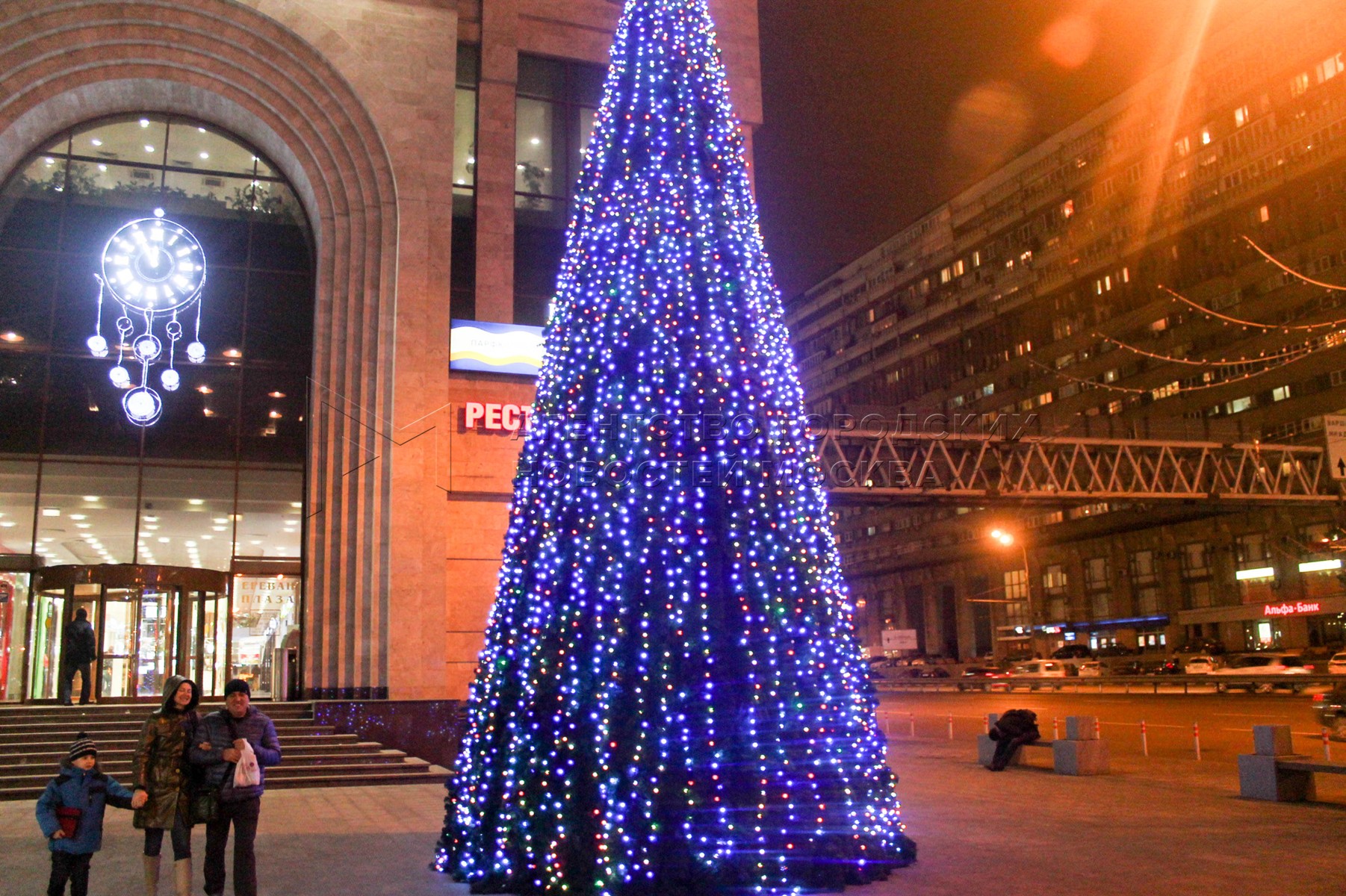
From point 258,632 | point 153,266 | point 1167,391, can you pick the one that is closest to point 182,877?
point 258,632

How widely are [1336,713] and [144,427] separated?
2394 cm

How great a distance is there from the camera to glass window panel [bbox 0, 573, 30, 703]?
69.2 ft

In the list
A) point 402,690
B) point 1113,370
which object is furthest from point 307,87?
point 1113,370

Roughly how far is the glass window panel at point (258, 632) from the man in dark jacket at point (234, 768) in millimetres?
15281

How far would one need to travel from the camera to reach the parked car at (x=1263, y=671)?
124 ft

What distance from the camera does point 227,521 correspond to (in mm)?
22516

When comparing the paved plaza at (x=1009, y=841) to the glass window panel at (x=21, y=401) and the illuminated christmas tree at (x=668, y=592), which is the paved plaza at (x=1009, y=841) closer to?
the illuminated christmas tree at (x=668, y=592)

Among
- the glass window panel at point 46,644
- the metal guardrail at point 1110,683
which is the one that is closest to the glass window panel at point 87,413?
the glass window panel at point 46,644

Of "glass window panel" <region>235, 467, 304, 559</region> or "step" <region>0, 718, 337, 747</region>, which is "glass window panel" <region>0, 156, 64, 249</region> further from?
"step" <region>0, 718, 337, 747</region>

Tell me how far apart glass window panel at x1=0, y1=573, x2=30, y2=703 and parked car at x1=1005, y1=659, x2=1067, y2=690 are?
40072 millimetres

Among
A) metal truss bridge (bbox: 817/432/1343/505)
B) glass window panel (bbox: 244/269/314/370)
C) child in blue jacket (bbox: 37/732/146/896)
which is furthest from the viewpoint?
metal truss bridge (bbox: 817/432/1343/505)

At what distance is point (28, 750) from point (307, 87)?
1411 cm

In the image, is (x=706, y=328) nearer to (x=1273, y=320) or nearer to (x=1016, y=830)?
(x=1016, y=830)

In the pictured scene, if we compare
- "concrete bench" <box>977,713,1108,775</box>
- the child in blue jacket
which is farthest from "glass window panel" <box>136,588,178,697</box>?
"concrete bench" <box>977,713,1108,775</box>
